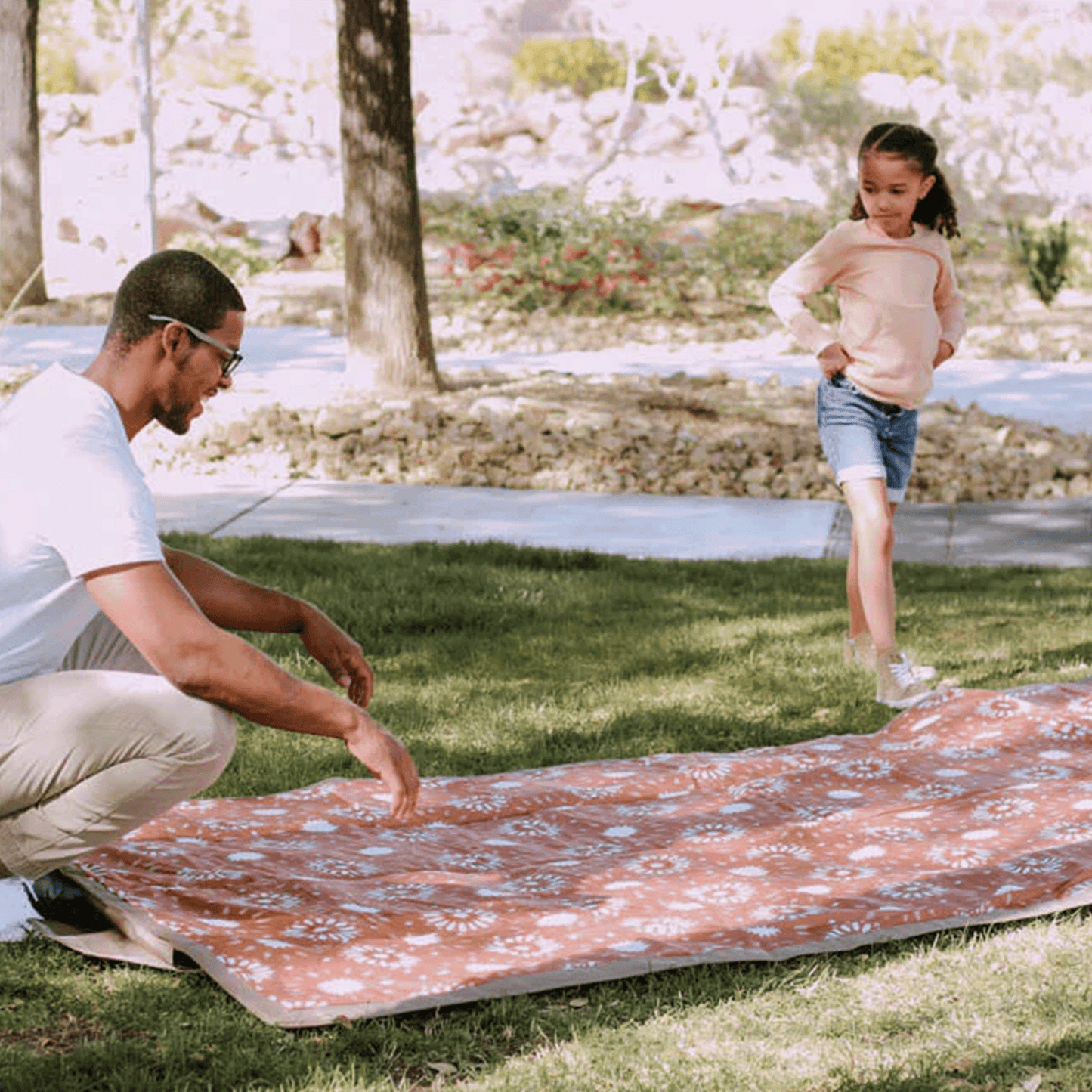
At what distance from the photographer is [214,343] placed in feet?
11.2

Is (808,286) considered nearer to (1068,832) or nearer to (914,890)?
(1068,832)

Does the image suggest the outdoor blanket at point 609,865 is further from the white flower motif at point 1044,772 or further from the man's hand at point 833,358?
the man's hand at point 833,358

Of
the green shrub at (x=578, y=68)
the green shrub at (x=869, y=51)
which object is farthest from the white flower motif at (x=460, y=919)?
the green shrub at (x=578, y=68)

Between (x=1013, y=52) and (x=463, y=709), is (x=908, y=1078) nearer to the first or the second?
(x=463, y=709)

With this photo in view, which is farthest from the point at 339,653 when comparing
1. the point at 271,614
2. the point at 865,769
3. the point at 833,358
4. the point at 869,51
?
the point at 869,51

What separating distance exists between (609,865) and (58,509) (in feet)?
5.30

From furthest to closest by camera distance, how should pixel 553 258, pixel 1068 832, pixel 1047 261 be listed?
pixel 1047 261
pixel 553 258
pixel 1068 832

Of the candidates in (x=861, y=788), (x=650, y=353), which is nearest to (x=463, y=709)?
(x=861, y=788)

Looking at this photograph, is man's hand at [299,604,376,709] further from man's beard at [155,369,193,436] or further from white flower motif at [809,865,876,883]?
white flower motif at [809,865,876,883]

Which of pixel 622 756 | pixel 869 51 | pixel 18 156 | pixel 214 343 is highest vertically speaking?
pixel 869 51

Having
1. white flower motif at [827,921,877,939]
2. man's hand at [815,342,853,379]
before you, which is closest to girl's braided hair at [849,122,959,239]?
man's hand at [815,342,853,379]

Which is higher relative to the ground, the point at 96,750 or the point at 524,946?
the point at 96,750

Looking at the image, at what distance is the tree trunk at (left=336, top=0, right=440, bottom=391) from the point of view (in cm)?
999

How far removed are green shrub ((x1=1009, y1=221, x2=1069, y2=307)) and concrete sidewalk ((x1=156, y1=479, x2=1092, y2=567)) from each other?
6.76 m
